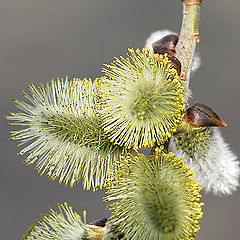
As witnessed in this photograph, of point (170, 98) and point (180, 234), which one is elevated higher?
point (170, 98)

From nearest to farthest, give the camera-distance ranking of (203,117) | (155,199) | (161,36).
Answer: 1. (155,199)
2. (203,117)
3. (161,36)

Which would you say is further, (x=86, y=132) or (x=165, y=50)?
(x=165, y=50)

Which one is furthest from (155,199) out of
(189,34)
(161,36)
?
(161,36)

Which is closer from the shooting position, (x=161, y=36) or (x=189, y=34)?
(x=189, y=34)

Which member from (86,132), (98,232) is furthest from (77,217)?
(86,132)

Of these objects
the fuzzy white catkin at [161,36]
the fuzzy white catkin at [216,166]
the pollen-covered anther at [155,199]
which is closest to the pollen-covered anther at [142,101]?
the pollen-covered anther at [155,199]

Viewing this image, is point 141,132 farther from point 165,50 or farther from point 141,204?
point 165,50

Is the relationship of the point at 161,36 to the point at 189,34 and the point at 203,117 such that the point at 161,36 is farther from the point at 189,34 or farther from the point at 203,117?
the point at 203,117

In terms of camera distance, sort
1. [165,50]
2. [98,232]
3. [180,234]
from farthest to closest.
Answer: [165,50]
[98,232]
[180,234]

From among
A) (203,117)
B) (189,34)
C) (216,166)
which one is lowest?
(216,166)
